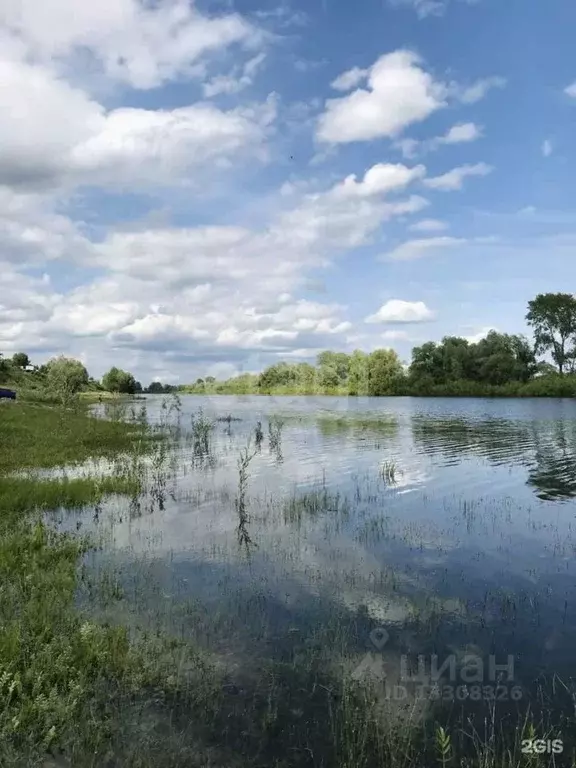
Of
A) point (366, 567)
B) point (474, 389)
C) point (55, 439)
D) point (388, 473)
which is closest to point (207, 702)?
point (366, 567)

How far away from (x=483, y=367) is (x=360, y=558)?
5019 inches

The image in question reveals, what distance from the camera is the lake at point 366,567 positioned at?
30.2ft

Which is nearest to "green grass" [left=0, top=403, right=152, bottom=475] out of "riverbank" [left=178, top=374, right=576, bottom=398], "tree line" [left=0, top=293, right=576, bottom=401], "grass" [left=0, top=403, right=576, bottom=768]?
"grass" [left=0, top=403, right=576, bottom=768]

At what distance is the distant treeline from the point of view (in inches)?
4855

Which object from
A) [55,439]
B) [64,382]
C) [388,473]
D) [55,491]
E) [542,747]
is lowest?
[542,747]

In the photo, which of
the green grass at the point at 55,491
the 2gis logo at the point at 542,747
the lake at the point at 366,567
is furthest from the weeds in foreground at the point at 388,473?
the 2gis logo at the point at 542,747

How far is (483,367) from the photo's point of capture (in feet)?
436

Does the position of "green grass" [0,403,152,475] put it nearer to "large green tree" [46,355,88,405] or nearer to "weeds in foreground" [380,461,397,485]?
"large green tree" [46,355,88,405]

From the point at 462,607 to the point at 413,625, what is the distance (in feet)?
5.05

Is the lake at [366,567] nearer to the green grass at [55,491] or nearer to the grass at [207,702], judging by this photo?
the grass at [207,702]

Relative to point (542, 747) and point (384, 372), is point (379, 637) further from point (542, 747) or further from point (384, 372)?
point (384, 372)

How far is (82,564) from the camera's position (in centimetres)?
1328

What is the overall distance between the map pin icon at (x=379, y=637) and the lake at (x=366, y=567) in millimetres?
33

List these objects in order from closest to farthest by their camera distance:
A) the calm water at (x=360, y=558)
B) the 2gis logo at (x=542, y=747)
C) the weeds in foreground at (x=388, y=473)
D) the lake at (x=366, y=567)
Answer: the 2gis logo at (x=542, y=747)
the lake at (x=366, y=567)
the calm water at (x=360, y=558)
the weeds in foreground at (x=388, y=473)
